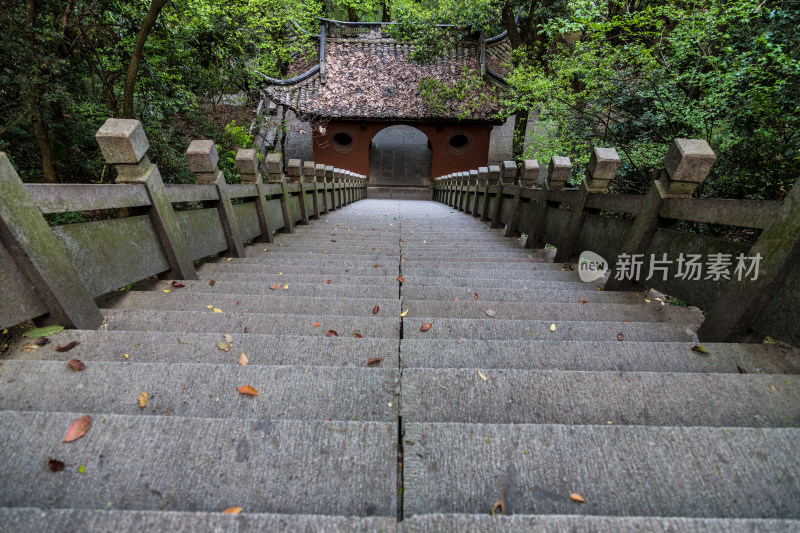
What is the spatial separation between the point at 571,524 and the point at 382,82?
1940 cm

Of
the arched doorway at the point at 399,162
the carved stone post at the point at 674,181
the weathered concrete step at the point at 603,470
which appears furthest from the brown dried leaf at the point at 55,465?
the arched doorway at the point at 399,162

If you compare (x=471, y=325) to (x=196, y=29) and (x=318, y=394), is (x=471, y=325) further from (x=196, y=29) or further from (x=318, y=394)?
(x=196, y=29)

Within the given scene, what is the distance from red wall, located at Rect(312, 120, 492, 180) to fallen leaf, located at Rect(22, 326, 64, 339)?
1731 cm

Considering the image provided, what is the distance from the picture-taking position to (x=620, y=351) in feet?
5.68

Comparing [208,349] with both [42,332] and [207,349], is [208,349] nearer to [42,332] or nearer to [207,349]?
[207,349]

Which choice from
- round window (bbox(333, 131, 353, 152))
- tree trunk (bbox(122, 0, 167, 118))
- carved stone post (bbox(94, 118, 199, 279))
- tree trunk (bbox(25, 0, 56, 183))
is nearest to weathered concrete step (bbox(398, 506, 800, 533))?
carved stone post (bbox(94, 118, 199, 279))

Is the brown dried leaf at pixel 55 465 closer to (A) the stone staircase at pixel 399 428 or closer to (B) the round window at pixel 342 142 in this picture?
(A) the stone staircase at pixel 399 428

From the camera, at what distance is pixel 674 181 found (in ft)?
8.09

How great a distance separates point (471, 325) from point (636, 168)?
736cm

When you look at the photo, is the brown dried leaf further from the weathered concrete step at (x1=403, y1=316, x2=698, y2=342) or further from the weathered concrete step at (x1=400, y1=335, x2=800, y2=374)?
the weathered concrete step at (x1=403, y1=316, x2=698, y2=342)

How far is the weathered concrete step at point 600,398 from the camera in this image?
4.24ft

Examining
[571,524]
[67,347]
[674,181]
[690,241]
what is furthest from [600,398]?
[67,347]

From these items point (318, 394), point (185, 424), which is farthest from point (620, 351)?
point (185, 424)

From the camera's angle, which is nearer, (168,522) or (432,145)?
(168,522)
